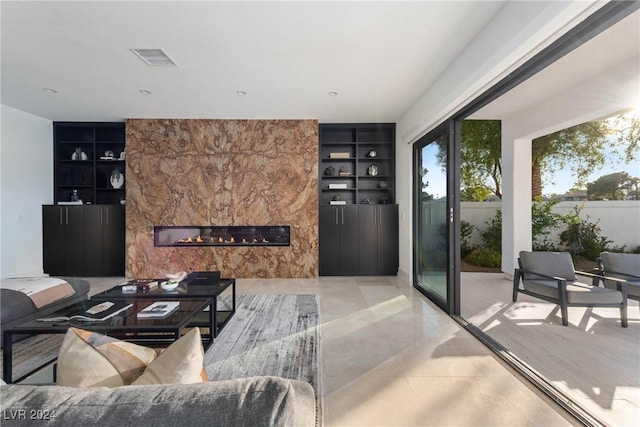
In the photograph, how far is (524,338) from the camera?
282cm

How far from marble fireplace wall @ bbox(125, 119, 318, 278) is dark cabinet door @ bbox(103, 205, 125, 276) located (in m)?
0.25

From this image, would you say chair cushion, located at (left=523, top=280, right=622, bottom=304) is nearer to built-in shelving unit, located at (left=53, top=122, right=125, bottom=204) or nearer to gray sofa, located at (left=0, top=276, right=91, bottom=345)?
gray sofa, located at (left=0, top=276, right=91, bottom=345)

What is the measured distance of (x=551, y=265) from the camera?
369 cm

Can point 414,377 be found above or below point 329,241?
below

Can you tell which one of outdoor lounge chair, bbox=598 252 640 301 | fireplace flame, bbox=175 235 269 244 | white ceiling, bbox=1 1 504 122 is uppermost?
white ceiling, bbox=1 1 504 122

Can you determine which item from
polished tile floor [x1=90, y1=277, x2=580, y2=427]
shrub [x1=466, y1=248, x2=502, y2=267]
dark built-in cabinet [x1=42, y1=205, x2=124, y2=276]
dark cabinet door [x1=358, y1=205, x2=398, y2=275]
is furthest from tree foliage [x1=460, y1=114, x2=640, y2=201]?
dark built-in cabinet [x1=42, y1=205, x2=124, y2=276]

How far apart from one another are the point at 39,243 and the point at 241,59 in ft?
16.4

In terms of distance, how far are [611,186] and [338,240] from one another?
566 centimetres

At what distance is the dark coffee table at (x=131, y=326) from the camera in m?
2.02

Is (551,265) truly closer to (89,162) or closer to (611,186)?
(611,186)

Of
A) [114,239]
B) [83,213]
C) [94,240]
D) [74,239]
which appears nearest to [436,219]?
[114,239]

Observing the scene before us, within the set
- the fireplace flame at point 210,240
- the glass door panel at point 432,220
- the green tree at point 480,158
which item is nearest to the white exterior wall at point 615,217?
the green tree at point 480,158

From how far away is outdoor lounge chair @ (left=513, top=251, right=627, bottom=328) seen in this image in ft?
10.2

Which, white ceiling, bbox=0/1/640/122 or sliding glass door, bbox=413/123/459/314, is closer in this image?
white ceiling, bbox=0/1/640/122
